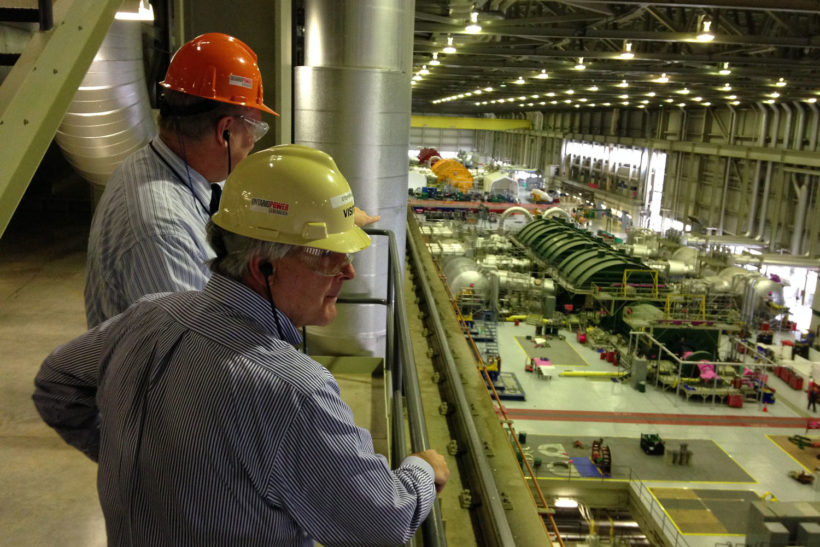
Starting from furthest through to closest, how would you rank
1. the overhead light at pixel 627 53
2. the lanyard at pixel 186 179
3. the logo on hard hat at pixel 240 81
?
the overhead light at pixel 627 53 → the logo on hard hat at pixel 240 81 → the lanyard at pixel 186 179

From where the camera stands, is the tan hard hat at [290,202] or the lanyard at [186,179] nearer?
the tan hard hat at [290,202]

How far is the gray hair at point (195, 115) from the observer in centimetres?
243

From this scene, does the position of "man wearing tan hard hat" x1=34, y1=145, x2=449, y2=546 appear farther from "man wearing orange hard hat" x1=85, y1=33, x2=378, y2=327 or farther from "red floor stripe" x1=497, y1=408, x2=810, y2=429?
"red floor stripe" x1=497, y1=408, x2=810, y2=429

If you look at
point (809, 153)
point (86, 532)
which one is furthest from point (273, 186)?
point (809, 153)

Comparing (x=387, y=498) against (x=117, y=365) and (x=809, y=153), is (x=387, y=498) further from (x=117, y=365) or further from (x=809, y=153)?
(x=809, y=153)

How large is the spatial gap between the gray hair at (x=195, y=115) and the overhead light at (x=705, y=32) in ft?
41.9

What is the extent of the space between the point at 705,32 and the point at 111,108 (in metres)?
11.2

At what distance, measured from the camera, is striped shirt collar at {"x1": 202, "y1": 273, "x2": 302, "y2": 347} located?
152 cm

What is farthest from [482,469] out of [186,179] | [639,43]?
[639,43]

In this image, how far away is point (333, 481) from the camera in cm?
138

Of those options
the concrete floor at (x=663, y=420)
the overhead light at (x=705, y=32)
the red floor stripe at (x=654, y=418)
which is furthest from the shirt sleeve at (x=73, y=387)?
the red floor stripe at (x=654, y=418)

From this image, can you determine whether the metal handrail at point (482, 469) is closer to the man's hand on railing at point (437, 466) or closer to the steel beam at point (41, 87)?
the man's hand on railing at point (437, 466)

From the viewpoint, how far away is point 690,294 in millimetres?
20922

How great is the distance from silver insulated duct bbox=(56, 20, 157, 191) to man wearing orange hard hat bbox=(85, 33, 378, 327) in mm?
3931
